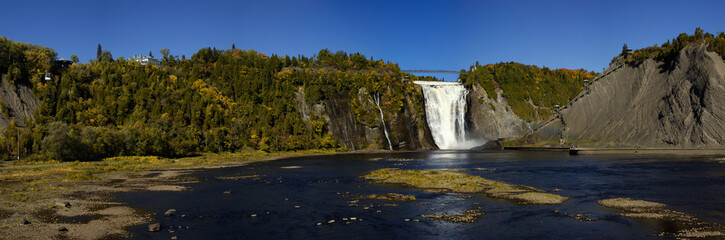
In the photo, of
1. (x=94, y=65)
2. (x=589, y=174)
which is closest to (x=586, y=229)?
(x=589, y=174)

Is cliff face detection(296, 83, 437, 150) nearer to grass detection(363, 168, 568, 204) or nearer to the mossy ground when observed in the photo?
grass detection(363, 168, 568, 204)

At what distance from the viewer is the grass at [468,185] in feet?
130

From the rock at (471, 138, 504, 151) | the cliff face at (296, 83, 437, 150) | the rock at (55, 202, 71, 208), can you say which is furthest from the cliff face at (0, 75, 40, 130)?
the rock at (471, 138, 504, 151)

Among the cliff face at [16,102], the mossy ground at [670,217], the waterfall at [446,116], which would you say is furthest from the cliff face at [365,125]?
the mossy ground at [670,217]

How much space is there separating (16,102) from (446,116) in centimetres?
13948

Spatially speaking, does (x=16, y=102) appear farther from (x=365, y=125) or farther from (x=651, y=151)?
(x=651, y=151)

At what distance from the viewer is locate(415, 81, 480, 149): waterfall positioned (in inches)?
7446

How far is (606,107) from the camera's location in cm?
14725

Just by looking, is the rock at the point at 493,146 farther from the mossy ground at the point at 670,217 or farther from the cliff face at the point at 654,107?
the mossy ground at the point at 670,217

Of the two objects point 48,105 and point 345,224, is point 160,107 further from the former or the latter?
point 345,224

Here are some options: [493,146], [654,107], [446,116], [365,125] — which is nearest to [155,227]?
[654,107]

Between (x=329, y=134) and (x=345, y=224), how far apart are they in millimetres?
132072

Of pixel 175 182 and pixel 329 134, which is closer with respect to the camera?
pixel 175 182

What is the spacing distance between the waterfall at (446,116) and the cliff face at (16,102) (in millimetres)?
127766
